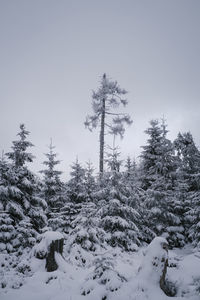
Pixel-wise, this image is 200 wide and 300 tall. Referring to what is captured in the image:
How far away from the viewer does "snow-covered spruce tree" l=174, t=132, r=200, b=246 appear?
12.3m

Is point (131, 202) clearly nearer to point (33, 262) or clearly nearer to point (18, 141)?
point (33, 262)

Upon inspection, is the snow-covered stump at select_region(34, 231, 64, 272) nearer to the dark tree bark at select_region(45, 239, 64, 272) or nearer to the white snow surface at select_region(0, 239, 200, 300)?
the dark tree bark at select_region(45, 239, 64, 272)

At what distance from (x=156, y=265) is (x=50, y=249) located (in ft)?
14.7

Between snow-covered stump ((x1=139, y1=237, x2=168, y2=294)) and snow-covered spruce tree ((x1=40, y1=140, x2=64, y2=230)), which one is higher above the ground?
snow-covered spruce tree ((x1=40, y1=140, x2=64, y2=230))

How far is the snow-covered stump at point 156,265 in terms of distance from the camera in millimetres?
5859

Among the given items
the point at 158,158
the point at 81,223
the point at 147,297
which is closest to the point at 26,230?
the point at 81,223

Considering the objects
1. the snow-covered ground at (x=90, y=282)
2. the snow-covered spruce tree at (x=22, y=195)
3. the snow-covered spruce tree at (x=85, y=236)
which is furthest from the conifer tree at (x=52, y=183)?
the snow-covered ground at (x=90, y=282)

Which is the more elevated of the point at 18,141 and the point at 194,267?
the point at 18,141

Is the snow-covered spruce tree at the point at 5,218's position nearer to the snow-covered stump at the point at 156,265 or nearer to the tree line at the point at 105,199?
the tree line at the point at 105,199

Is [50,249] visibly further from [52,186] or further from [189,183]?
[189,183]

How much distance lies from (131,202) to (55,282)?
318 inches

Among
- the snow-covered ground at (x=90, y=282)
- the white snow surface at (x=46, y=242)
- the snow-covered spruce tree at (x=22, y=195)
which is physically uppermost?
the snow-covered spruce tree at (x=22, y=195)

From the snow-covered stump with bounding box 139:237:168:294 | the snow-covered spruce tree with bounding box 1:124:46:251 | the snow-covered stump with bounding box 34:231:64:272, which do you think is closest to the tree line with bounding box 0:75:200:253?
the snow-covered spruce tree with bounding box 1:124:46:251

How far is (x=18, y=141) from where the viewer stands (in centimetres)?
1262
